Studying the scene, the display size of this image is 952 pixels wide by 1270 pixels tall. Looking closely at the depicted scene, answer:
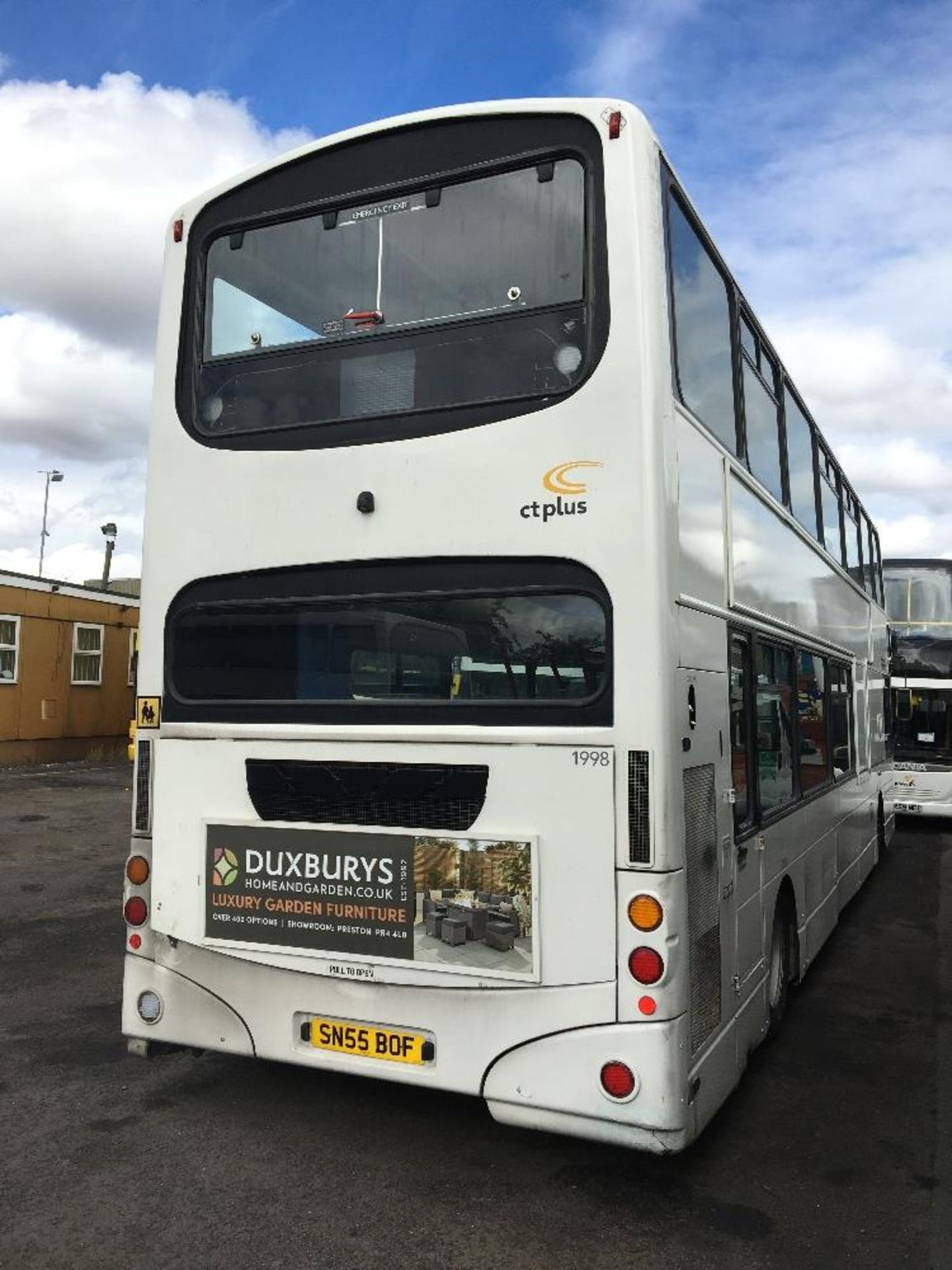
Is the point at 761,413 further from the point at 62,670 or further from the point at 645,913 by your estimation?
the point at 62,670

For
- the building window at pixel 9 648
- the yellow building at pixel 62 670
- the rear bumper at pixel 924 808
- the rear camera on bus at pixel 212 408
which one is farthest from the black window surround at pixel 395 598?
the building window at pixel 9 648

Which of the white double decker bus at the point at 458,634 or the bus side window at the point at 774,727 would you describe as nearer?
the white double decker bus at the point at 458,634

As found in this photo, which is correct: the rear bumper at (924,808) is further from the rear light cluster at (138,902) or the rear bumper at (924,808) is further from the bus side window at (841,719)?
the rear light cluster at (138,902)

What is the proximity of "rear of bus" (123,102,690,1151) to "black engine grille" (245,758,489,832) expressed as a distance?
0.01m

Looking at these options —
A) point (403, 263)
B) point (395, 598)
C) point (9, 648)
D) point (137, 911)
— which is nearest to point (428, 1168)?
point (137, 911)

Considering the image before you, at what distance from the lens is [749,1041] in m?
5.34

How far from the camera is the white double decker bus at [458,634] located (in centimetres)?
411

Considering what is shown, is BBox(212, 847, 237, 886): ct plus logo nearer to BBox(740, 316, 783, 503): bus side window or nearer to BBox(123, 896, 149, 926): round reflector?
BBox(123, 896, 149, 926): round reflector

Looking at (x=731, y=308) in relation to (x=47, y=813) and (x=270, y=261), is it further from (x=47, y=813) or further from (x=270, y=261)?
(x=47, y=813)


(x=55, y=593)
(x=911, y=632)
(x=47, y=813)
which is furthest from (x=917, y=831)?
(x=55, y=593)

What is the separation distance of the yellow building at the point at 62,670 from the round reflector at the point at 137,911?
16296 mm

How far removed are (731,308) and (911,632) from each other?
533 inches

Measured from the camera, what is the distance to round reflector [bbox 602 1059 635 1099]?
3.98m

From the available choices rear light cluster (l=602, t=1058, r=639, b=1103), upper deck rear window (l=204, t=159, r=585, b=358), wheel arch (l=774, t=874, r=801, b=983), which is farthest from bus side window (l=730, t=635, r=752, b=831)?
upper deck rear window (l=204, t=159, r=585, b=358)
